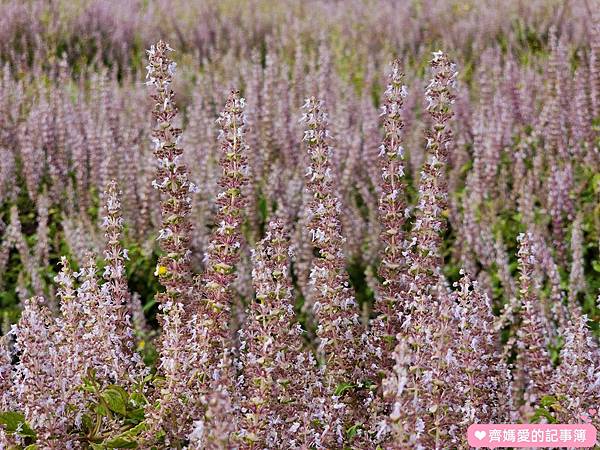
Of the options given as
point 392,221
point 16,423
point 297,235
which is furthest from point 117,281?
point 297,235

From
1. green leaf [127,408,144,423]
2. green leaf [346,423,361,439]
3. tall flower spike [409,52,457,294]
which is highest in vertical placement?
tall flower spike [409,52,457,294]

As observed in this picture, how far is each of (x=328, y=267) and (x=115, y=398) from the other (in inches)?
25.4

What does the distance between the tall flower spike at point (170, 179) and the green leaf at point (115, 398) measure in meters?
0.25

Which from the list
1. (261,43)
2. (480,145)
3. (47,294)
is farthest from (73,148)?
(261,43)

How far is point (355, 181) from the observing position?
5.47 m

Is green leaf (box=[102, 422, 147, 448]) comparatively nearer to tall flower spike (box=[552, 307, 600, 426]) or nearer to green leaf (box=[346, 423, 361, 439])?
green leaf (box=[346, 423, 361, 439])

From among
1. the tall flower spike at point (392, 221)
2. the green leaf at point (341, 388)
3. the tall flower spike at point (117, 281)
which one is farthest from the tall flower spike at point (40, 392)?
the tall flower spike at point (392, 221)

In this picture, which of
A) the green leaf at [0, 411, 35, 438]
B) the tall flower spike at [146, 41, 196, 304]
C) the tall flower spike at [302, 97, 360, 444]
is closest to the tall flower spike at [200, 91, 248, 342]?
the tall flower spike at [146, 41, 196, 304]

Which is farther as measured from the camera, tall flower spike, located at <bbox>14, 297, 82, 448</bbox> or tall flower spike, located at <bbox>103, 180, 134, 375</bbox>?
tall flower spike, located at <bbox>103, 180, 134, 375</bbox>

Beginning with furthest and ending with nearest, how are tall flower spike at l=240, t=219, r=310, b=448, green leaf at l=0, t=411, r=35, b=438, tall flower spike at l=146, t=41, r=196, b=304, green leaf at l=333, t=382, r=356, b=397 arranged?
green leaf at l=333, t=382, r=356, b=397 → tall flower spike at l=146, t=41, r=196, b=304 → green leaf at l=0, t=411, r=35, b=438 → tall flower spike at l=240, t=219, r=310, b=448

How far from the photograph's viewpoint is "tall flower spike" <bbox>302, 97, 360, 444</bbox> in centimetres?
239

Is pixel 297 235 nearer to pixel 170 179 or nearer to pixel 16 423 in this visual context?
pixel 170 179

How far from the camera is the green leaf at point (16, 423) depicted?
211cm

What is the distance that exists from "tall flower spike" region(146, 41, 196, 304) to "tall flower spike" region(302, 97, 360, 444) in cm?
34
